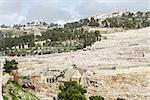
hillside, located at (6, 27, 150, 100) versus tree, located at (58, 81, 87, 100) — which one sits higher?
tree, located at (58, 81, 87, 100)

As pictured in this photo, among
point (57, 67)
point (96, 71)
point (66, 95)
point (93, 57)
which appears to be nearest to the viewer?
point (66, 95)

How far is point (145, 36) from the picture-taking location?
9081 cm

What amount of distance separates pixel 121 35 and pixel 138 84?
50.1 meters

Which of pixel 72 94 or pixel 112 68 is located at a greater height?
pixel 72 94

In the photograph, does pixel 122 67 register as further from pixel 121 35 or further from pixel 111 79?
Result: pixel 121 35

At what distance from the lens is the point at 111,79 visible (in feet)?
174

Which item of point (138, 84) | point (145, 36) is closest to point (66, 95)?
point (138, 84)

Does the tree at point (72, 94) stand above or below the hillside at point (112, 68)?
above

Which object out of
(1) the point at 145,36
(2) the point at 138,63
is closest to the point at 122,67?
(2) the point at 138,63

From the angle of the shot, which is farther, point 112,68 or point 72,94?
point 112,68

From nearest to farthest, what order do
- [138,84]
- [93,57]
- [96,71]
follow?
[138,84]
[96,71]
[93,57]

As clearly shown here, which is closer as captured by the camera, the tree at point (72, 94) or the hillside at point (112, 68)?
the tree at point (72, 94)

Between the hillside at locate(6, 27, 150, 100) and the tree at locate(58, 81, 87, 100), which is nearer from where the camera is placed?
the tree at locate(58, 81, 87, 100)

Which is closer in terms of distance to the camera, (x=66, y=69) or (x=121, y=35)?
(x=66, y=69)
